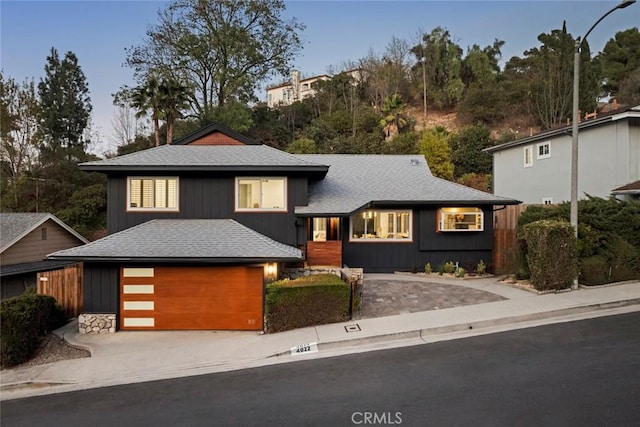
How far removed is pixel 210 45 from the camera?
31156 mm

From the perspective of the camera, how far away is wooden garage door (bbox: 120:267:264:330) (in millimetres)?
9797

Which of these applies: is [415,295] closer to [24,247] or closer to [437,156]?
[24,247]

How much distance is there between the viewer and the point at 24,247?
57.1ft

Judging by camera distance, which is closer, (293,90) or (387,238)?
(387,238)

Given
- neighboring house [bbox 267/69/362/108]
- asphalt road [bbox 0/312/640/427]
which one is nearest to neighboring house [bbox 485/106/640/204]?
asphalt road [bbox 0/312/640/427]

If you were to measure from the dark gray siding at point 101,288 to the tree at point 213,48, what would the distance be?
24.0m

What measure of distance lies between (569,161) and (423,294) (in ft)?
39.4

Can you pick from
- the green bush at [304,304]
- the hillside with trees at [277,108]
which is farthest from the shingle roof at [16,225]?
the green bush at [304,304]

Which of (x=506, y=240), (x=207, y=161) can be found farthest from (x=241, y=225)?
(x=506, y=240)

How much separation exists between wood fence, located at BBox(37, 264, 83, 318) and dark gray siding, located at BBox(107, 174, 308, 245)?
2.02m

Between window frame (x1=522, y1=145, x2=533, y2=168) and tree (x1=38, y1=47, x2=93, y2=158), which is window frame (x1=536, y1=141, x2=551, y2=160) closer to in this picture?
window frame (x1=522, y1=145, x2=533, y2=168)

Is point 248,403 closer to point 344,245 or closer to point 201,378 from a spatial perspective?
point 201,378

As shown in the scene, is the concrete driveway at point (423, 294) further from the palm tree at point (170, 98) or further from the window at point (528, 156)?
the palm tree at point (170, 98)

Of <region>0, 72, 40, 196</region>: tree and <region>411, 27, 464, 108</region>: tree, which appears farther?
<region>411, 27, 464, 108</region>: tree
